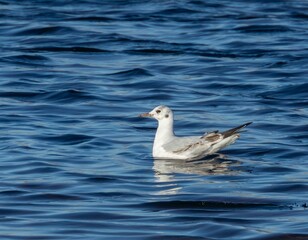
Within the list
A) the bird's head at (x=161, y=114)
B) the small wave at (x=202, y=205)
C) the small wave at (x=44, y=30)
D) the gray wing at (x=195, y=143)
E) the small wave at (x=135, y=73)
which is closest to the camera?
the small wave at (x=202, y=205)

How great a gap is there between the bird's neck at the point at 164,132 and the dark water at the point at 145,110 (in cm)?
27

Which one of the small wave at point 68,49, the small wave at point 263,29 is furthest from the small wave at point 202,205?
the small wave at point 263,29

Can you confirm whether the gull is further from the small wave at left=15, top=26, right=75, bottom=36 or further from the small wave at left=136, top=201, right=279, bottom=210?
the small wave at left=15, top=26, right=75, bottom=36

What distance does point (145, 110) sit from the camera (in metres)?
17.9

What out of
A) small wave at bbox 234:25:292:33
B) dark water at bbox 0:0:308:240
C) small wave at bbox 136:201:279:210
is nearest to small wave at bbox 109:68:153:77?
dark water at bbox 0:0:308:240

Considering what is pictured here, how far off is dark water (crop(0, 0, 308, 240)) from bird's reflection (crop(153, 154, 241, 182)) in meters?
0.02

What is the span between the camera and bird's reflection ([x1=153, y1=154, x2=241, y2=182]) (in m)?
13.4

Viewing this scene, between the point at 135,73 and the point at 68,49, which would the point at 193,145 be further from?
the point at 68,49

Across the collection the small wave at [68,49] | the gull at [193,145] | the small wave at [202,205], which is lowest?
the small wave at [68,49]

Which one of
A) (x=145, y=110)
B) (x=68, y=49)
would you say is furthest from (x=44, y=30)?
(x=145, y=110)

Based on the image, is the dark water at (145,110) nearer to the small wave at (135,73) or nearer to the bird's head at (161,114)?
the small wave at (135,73)

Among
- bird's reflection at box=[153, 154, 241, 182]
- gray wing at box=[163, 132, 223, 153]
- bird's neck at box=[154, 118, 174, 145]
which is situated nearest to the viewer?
bird's reflection at box=[153, 154, 241, 182]

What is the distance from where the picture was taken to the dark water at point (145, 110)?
1086 cm

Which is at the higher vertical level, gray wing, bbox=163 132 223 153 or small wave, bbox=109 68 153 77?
gray wing, bbox=163 132 223 153
